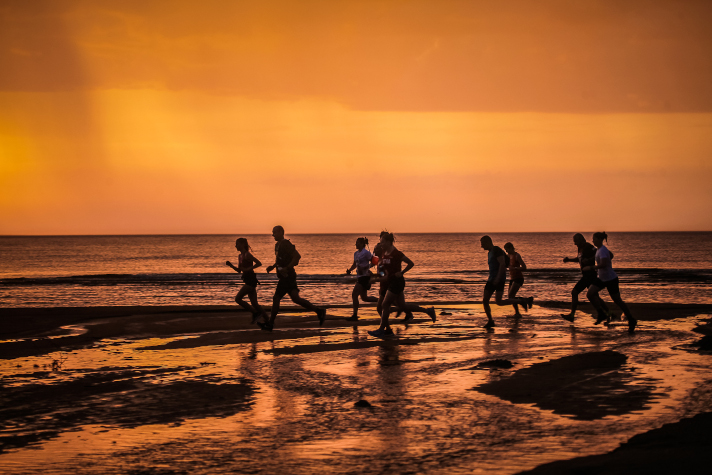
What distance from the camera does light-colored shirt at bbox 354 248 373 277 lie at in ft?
51.9

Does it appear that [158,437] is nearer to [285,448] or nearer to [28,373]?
[285,448]

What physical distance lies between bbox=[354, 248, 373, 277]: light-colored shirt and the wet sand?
2339mm

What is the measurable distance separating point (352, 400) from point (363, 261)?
8.38 m

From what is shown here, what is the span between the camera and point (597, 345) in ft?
38.5

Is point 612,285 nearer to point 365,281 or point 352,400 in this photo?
point 365,281

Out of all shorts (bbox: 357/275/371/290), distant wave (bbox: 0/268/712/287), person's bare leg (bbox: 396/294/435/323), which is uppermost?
shorts (bbox: 357/275/371/290)

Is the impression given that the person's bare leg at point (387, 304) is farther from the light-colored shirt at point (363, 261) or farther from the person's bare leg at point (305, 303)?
the light-colored shirt at point (363, 261)

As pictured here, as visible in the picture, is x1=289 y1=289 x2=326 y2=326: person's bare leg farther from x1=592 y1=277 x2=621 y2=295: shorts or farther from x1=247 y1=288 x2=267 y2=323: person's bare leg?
x1=592 y1=277 x2=621 y2=295: shorts

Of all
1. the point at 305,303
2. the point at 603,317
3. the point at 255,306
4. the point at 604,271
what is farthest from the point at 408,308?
the point at 603,317

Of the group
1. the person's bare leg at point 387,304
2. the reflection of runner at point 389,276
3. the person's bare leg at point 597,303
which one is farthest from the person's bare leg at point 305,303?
the person's bare leg at point 597,303

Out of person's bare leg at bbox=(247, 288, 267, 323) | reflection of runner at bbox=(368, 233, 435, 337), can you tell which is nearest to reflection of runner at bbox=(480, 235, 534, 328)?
reflection of runner at bbox=(368, 233, 435, 337)

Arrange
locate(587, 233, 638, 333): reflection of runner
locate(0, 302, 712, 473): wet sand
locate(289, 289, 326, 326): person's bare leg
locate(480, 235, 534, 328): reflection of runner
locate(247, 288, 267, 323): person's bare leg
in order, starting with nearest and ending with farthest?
locate(0, 302, 712, 473): wet sand → locate(587, 233, 638, 333): reflection of runner → locate(289, 289, 326, 326): person's bare leg → locate(480, 235, 534, 328): reflection of runner → locate(247, 288, 267, 323): person's bare leg

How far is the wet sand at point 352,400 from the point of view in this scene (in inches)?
214

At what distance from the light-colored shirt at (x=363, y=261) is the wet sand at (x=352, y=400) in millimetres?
2339
